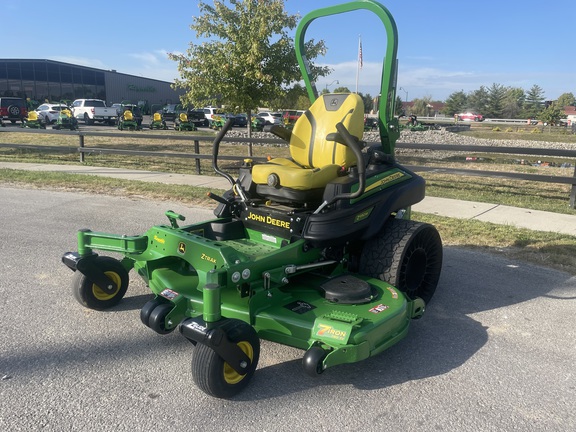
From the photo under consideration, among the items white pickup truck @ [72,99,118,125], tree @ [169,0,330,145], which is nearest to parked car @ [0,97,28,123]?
white pickup truck @ [72,99,118,125]

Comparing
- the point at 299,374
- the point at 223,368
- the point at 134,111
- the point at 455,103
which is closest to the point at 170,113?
the point at 134,111

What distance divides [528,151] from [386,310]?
716 centimetres

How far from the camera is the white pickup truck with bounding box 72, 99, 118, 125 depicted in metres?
34.4

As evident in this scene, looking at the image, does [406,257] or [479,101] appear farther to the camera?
[479,101]

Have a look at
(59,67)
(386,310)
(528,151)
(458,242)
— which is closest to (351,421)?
(386,310)

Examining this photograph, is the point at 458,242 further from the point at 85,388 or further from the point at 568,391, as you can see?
the point at 85,388

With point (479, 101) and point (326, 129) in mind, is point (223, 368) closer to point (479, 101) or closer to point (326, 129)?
point (326, 129)

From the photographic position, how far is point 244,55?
1184cm

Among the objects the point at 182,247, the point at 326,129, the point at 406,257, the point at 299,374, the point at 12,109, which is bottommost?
the point at 299,374

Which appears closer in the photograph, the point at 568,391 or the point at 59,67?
the point at 568,391

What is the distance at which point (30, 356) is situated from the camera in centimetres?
314

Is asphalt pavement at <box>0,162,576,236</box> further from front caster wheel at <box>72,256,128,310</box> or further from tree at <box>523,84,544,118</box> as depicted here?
tree at <box>523,84,544,118</box>

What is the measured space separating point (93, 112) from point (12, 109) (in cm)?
502

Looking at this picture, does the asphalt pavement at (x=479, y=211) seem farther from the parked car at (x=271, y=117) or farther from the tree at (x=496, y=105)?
the tree at (x=496, y=105)
